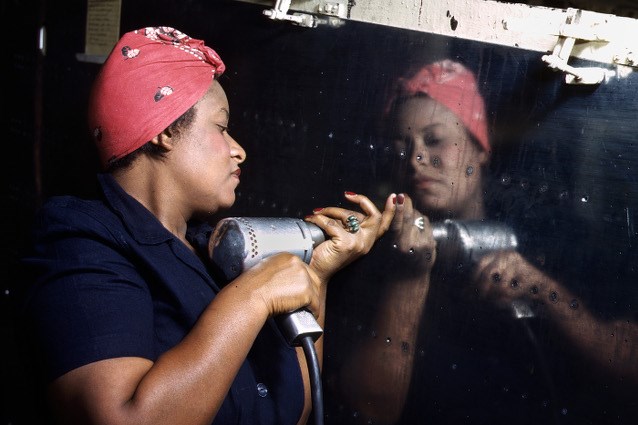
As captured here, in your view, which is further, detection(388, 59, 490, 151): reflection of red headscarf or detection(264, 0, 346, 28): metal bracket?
detection(264, 0, 346, 28): metal bracket

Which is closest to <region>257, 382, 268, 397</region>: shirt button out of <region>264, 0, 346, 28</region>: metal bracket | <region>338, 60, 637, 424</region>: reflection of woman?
<region>338, 60, 637, 424</region>: reflection of woman

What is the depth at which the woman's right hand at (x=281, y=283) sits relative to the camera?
104 cm

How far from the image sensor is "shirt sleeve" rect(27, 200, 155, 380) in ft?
3.04

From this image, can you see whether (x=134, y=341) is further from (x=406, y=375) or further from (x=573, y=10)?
(x=573, y=10)

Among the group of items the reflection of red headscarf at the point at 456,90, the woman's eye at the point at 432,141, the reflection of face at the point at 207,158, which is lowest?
the reflection of face at the point at 207,158

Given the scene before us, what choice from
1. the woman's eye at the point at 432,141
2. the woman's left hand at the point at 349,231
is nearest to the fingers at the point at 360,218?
the woman's left hand at the point at 349,231

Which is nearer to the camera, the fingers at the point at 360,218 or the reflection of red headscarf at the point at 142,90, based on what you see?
the reflection of red headscarf at the point at 142,90

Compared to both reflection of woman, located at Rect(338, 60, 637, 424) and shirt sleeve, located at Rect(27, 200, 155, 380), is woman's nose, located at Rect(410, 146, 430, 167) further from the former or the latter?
shirt sleeve, located at Rect(27, 200, 155, 380)

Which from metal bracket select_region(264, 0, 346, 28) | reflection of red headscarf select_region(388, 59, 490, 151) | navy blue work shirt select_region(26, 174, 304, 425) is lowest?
navy blue work shirt select_region(26, 174, 304, 425)

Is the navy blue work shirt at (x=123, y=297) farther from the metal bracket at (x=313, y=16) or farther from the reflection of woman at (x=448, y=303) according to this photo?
the metal bracket at (x=313, y=16)

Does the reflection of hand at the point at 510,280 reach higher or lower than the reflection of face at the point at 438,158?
lower

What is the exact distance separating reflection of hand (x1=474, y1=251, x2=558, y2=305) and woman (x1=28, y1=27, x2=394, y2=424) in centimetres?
24

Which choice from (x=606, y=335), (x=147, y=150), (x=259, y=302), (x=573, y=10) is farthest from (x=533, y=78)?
(x=147, y=150)

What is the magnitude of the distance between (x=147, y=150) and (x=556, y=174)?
76 cm
